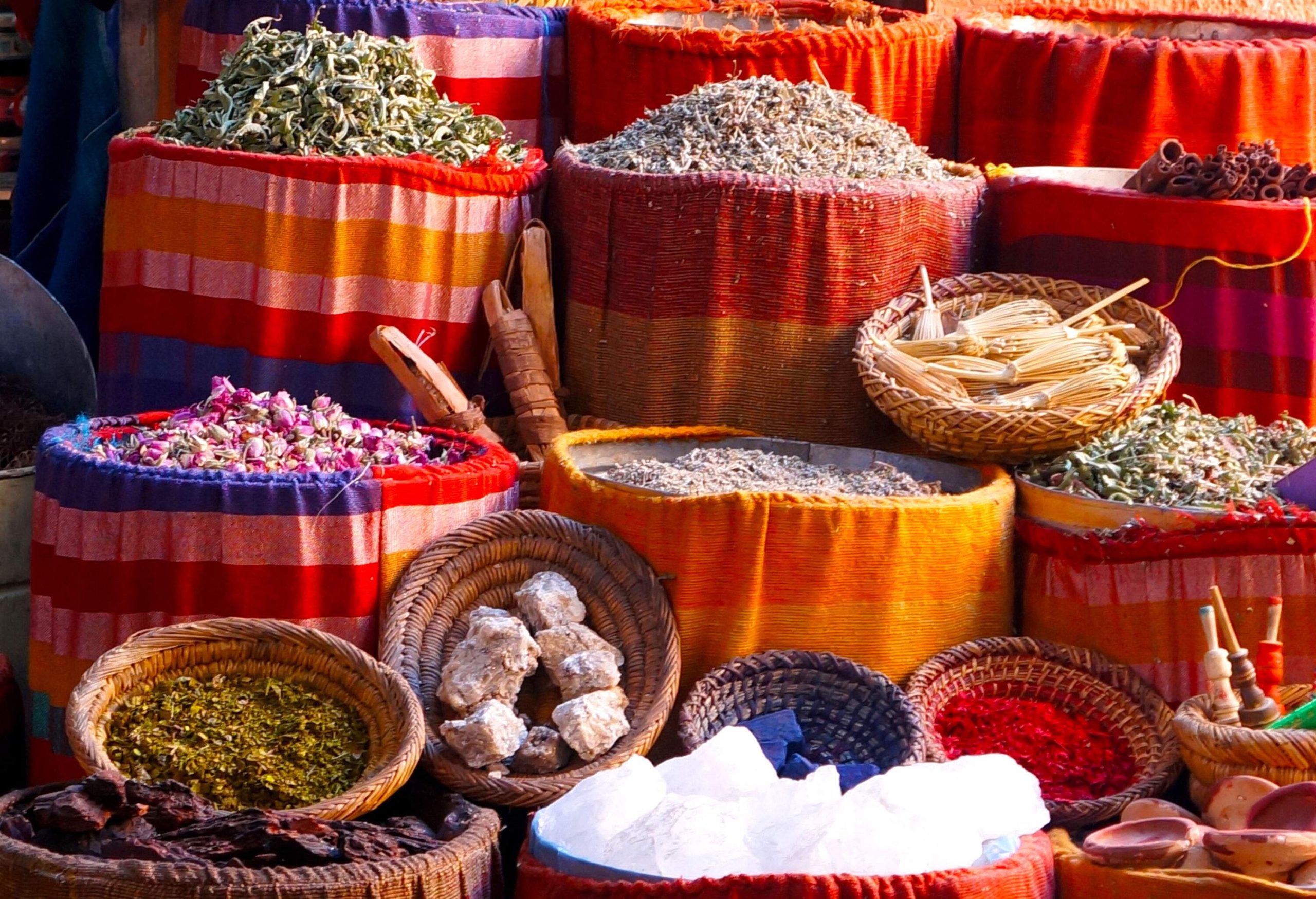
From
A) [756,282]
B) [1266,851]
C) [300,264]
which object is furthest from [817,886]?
[300,264]

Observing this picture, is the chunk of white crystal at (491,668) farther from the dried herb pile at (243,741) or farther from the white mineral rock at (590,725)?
the dried herb pile at (243,741)

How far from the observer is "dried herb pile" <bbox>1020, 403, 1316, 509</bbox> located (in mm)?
3402

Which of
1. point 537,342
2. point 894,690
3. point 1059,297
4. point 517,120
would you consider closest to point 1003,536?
point 894,690

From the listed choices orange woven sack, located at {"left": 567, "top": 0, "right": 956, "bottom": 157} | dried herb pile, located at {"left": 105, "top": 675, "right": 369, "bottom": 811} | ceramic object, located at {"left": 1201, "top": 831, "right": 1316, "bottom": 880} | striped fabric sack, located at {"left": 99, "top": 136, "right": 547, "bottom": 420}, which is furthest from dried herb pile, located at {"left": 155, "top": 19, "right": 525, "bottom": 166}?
ceramic object, located at {"left": 1201, "top": 831, "right": 1316, "bottom": 880}

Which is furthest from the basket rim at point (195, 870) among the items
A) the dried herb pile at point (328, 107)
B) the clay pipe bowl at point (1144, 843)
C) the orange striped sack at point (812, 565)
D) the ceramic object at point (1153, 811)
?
the dried herb pile at point (328, 107)

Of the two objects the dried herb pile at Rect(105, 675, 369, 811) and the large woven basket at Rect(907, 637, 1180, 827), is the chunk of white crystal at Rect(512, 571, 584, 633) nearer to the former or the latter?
the dried herb pile at Rect(105, 675, 369, 811)

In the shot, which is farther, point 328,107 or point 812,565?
point 328,107

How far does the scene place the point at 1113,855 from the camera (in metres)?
2.75

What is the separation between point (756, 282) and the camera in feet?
12.6

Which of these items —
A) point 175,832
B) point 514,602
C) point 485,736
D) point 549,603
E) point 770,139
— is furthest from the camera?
point 770,139

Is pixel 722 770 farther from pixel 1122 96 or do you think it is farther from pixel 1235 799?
pixel 1122 96

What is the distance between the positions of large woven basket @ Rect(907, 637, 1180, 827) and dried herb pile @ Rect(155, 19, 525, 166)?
167cm

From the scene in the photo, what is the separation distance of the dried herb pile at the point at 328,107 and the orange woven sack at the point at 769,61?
20.7 inches

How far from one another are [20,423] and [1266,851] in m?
2.86
